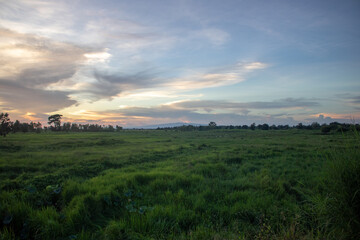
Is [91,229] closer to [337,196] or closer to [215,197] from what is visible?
[215,197]

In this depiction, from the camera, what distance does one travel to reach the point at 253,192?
7.28m

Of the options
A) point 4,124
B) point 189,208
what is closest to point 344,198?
point 189,208

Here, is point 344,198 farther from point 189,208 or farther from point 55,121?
point 55,121

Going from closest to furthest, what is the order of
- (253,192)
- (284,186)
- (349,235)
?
(349,235) → (253,192) → (284,186)

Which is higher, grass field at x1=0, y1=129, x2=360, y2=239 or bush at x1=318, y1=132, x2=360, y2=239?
bush at x1=318, y1=132, x2=360, y2=239

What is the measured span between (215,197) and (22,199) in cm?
669

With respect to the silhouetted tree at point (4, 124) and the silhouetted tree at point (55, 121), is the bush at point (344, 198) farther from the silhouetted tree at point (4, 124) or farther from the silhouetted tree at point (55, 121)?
the silhouetted tree at point (55, 121)

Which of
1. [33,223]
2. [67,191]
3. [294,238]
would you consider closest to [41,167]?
[67,191]

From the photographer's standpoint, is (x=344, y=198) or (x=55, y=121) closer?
(x=344, y=198)

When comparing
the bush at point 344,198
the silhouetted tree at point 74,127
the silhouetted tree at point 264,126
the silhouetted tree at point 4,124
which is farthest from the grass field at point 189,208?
the silhouetted tree at point 74,127

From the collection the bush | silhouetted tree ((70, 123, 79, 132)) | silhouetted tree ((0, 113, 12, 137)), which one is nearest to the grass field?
the bush

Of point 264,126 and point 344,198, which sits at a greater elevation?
point 264,126

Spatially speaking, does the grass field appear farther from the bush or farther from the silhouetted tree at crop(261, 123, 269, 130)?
the silhouetted tree at crop(261, 123, 269, 130)

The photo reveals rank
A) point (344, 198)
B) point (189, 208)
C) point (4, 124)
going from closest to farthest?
point (344, 198) → point (189, 208) → point (4, 124)
